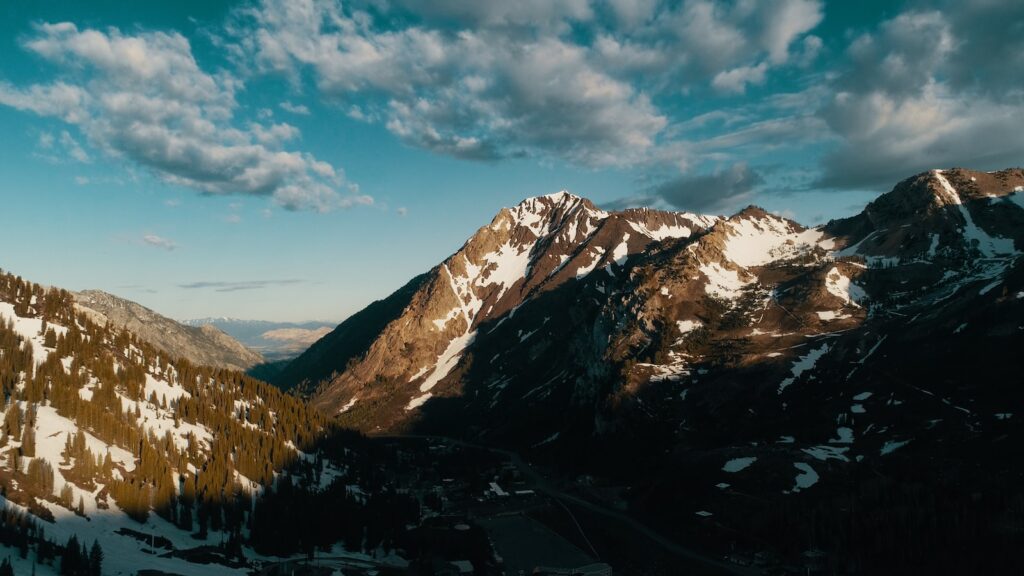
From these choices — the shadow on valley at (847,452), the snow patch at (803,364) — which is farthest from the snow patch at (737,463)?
the snow patch at (803,364)

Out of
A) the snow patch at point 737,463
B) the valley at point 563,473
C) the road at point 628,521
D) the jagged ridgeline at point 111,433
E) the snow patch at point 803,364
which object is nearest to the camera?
the jagged ridgeline at point 111,433

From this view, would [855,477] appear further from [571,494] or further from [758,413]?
[571,494]

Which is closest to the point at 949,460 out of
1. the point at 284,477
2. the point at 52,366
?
the point at 284,477

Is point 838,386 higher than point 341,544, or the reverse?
point 838,386

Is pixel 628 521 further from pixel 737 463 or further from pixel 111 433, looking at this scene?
pixel 111 433

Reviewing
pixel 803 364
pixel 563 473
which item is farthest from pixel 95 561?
pixel 803 364

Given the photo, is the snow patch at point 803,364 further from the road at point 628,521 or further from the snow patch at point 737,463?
the road at point 628,521

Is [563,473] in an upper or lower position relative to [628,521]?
upper

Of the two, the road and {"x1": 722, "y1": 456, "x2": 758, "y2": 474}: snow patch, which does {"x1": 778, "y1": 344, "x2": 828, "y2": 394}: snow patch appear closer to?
{"x1": 722, "y1": 456, "x2": 758, "y2": 474}: snow patch
